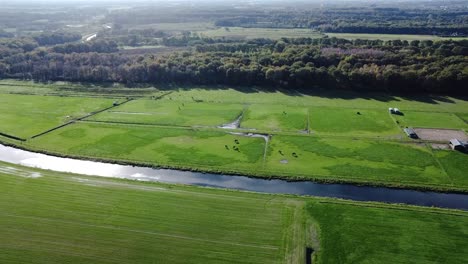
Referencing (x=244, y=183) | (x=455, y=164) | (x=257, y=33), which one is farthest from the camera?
(x=257, y=33)

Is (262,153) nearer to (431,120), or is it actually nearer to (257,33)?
(431,120)

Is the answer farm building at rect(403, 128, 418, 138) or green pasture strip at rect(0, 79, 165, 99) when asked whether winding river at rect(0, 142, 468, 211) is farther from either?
green pasture strip at rect(0, 79, 165, 99)

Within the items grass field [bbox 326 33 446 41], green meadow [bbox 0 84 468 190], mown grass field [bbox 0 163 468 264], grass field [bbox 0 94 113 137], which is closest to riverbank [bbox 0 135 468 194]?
green meadow [bbox 0 84 468 190]

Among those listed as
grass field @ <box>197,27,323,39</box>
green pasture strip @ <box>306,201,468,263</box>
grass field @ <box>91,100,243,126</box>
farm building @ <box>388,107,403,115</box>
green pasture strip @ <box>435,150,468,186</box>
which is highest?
grass field @ <box>197,27,323,39</box>

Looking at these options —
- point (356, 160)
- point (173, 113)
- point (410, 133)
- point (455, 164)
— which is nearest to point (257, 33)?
point (173, 113)

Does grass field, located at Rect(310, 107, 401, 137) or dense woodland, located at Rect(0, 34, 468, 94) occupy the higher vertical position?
dense woodland, located at Rect(0, 34, 468, 94)

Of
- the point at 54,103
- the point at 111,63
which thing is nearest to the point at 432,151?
the point at 54,103

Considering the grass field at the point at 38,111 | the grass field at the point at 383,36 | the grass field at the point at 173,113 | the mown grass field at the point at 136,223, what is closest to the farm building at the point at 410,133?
the mown grass field at the point at 136,223
